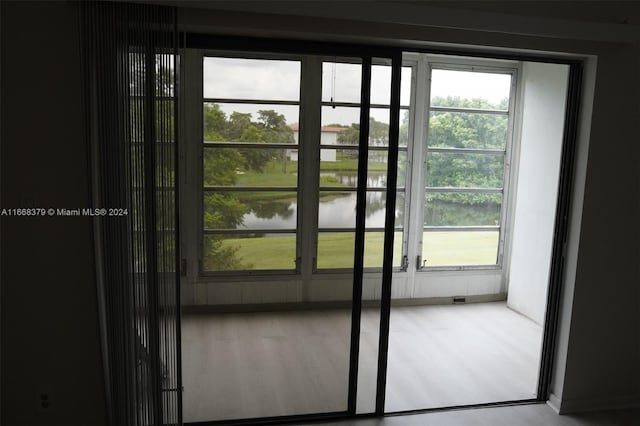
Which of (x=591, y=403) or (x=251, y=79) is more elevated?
(x=251, y=79)

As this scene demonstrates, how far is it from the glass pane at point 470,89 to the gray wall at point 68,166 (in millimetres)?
2394

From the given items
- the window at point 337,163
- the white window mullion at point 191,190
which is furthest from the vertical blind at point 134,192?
the white window mullion at point 191,190

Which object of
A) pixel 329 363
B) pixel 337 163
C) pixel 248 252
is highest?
pixel 337 163

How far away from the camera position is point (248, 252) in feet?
14.8

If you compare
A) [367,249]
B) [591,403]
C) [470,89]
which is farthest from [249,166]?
[591,403]

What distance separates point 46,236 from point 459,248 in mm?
4362

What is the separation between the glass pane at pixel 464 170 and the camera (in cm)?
595

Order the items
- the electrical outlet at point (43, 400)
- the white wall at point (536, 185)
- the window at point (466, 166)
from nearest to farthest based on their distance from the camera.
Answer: the electrical outlet at point (43, 400), the white wall at point (536, 185), the window at point (466, 166)

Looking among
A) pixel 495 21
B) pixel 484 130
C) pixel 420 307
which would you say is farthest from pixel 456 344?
pixel 495 21

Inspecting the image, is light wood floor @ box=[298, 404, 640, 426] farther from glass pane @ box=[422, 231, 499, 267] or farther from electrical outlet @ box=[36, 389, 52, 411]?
glass pane @ box=[422, 231, 499, 267]

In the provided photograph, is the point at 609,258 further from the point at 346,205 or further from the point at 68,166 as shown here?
the point at 68,166

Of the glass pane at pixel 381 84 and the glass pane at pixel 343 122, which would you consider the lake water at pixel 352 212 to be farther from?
the glass pane at pixel 381 84

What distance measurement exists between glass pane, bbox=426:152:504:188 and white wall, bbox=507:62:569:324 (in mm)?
222

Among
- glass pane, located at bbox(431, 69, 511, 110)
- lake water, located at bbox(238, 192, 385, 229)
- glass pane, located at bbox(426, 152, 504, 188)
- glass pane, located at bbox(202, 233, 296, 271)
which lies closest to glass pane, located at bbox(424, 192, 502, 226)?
glass pane, located at bbox(426, 152, 504, 188)
